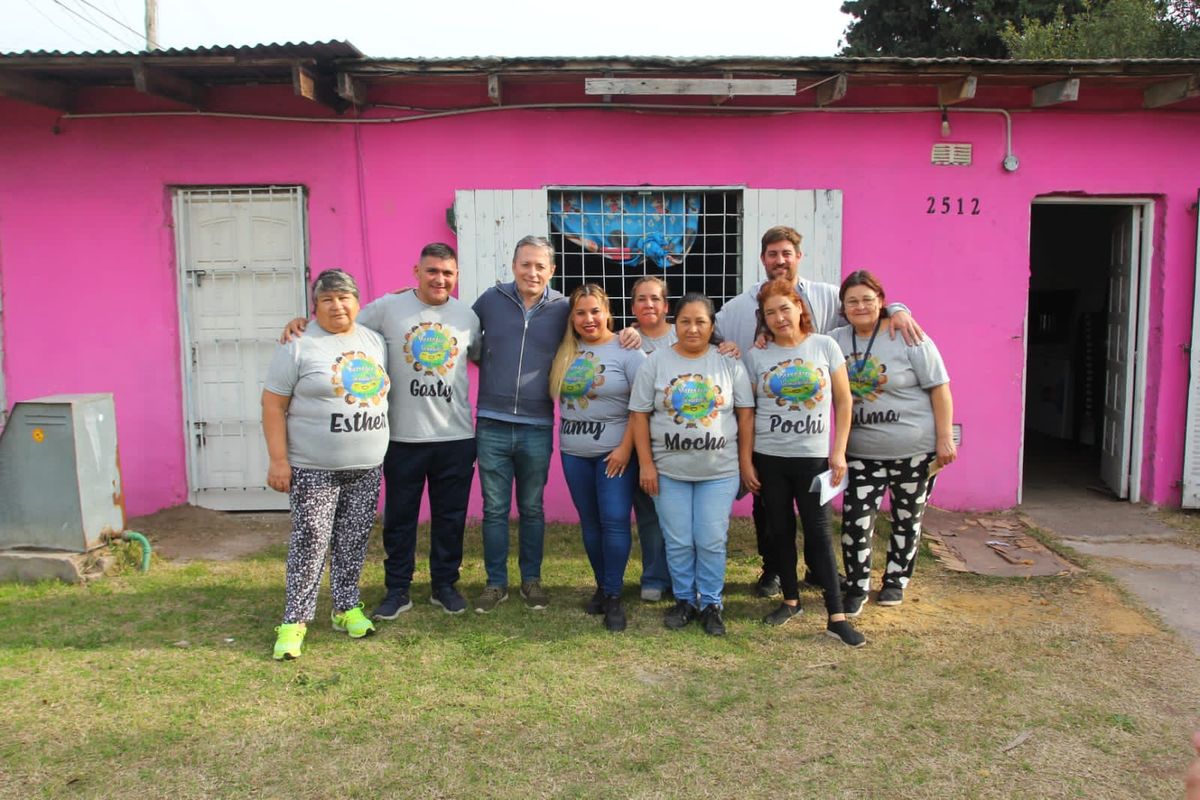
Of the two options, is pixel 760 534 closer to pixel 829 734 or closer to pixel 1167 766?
pixel 829 734

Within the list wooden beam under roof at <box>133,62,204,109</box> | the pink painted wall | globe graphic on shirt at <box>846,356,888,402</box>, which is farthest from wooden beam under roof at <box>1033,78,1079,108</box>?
wooden beam under roof at <box>133,62,204,109</box>

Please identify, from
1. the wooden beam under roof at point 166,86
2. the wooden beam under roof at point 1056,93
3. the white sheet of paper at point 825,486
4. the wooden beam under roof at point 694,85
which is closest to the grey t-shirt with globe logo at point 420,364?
the white sheet of paper at point 825,486

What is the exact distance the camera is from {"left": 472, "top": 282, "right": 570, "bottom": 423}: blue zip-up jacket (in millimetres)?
3828

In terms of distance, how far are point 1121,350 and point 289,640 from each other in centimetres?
604

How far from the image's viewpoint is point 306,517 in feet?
11.4

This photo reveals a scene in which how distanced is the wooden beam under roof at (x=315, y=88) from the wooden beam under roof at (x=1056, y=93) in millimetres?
4625

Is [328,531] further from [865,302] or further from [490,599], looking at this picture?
[865,302]

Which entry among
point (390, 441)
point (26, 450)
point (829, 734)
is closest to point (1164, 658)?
point (829, 734)

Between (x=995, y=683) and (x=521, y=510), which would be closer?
(x=995, y=683)

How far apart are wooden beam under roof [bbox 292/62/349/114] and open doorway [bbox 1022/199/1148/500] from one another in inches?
198

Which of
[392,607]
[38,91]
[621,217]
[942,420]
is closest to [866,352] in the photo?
[942,420]

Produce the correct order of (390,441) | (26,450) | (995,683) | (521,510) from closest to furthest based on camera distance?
1. (995,683)
2. (390,441)
3. (521,510)
4. (26,450)

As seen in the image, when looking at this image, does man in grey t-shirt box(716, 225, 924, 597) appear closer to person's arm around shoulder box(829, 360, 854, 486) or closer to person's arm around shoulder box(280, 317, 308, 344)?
person's arm around shoulder box(829, 360, 854, 486)

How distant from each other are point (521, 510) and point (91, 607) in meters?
2.22
